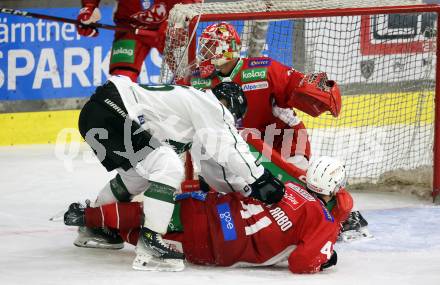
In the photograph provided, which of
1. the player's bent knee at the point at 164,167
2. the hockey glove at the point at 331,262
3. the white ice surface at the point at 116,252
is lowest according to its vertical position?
the white ice surface at the point at 116,252

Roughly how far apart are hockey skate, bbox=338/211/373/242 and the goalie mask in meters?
0.82

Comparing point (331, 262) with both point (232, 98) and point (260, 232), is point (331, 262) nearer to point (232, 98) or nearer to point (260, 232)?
point (260, 232)

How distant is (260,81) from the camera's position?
15.9 ft

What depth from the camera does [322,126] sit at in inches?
267

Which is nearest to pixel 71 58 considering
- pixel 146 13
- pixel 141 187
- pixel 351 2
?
pixel 146 13

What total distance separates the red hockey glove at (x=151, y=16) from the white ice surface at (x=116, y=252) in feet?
2.92

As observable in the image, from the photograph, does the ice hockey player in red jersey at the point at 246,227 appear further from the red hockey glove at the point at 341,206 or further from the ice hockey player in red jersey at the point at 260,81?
the ice hockey player in red jersey at the point at 260,81

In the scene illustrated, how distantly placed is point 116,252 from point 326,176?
2.90 feet

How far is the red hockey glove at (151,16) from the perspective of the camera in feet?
20.4

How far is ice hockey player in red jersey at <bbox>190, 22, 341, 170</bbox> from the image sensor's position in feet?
15.6

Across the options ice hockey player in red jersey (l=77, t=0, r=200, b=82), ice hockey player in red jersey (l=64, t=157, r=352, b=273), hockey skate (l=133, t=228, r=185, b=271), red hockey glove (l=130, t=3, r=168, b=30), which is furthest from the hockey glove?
red hockey glove (l=130, t=3, r=168, b=30)

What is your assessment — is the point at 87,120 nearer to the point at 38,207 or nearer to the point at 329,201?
the point at 329,201

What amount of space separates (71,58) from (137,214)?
126 inches

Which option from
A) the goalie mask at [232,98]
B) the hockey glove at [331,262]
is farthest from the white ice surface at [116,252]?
the goalie mask at [232,98]
